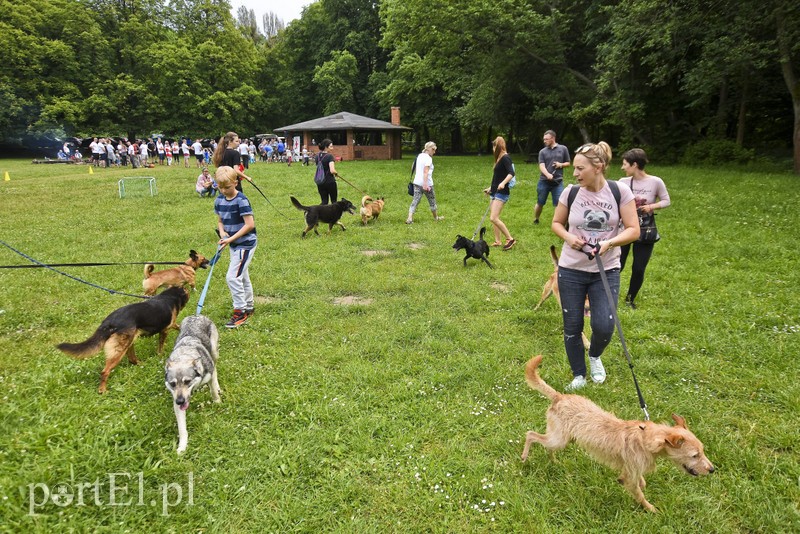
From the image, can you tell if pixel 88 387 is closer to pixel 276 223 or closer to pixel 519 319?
pixel 519 319

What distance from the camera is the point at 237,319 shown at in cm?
506

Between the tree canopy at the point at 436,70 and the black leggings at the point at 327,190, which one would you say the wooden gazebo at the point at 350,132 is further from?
the black leggings at the point at 327,190

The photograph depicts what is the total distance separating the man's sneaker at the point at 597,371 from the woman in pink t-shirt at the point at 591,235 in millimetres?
214

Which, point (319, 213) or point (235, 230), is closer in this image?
point (235, 230)

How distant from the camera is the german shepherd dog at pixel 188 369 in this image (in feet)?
9.80

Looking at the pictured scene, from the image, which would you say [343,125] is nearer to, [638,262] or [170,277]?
[170,277]

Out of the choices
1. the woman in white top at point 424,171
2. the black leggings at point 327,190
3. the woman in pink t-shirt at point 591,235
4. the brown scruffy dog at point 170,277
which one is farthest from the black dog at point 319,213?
the woman in pink t-shirt at point 591,235

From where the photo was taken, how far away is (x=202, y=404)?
11.6 ft

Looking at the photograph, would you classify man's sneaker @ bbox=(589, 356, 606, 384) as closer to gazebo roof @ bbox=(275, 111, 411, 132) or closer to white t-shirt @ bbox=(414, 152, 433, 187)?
white t-shirt @ bbox=(414, 152, 433, 187)

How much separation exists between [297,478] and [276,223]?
8579 mm

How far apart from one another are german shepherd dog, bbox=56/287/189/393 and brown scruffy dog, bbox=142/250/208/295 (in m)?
1.64

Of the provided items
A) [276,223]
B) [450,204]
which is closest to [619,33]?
[450,204]

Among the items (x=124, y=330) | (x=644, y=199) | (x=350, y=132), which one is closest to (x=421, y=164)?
(x=644, y=199)

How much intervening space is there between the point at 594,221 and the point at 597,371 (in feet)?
4.67
